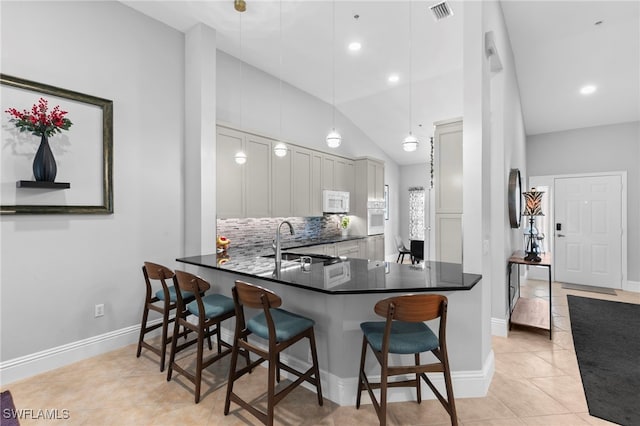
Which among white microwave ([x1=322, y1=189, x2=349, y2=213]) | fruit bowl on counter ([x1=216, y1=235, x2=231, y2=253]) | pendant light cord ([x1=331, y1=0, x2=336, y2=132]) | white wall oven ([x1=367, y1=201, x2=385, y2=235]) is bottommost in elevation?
fruit bowl on counter ([x1=216, y1=235, x2=231, y2=253])

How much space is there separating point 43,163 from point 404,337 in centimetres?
312

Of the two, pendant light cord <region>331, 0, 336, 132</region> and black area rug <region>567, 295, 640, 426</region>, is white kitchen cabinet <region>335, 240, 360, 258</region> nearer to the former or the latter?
pendant light cord <region>331, 0, 336, 132</region>

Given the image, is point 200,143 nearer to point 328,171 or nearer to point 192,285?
point 192,285

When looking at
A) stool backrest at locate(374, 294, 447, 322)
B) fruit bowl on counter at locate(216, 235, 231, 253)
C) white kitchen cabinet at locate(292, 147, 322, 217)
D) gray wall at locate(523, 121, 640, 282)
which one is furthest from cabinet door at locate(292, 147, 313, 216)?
gray wall at locate(523, 121, 640, 282)

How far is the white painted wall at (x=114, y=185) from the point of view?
250cm

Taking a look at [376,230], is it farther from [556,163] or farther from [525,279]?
[556,163]

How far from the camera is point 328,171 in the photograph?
5.58 meters

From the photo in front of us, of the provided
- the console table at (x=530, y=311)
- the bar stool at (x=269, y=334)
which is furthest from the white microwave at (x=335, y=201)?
the bar stool at (x=269, y=334)

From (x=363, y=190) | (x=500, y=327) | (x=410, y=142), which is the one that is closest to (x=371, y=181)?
(x=363, y=190)

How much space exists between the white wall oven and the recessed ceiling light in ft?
12.5

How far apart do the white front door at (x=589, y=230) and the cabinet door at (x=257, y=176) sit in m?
5.78

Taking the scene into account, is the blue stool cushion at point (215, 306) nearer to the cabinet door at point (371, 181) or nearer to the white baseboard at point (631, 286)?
the cabinet door at point (371, 181)

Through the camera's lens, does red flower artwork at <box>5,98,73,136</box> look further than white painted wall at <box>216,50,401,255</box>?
No

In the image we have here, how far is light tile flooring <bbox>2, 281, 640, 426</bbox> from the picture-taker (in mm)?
1979
